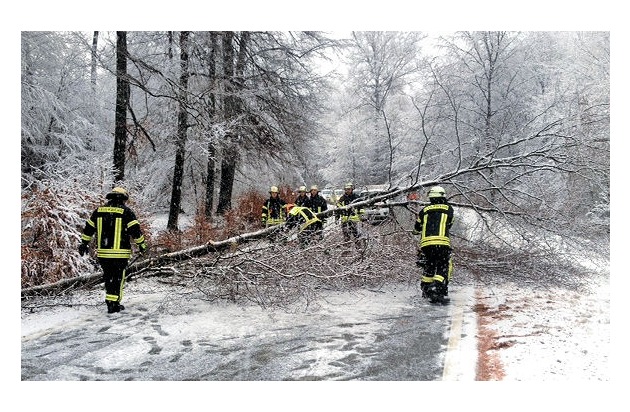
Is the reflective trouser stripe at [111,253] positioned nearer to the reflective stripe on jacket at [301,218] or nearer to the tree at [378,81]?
the reflective stripe on jacket at [301,218]

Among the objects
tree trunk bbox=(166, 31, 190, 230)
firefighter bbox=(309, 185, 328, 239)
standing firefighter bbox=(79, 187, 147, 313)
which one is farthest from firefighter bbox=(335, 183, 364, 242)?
tree trunk bbox=(166, 31, 190, 230)

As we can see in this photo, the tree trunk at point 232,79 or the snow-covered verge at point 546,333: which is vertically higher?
the tree trunk at point 232,79

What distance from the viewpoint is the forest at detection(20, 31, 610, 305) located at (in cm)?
602

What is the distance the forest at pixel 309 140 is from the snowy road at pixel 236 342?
1.85 ft

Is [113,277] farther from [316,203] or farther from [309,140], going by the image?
[309,140]

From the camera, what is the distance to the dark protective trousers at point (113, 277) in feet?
17.2

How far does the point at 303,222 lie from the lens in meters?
6.74

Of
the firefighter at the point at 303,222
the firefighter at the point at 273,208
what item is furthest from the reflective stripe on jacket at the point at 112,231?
the firefighter at the point at 273,208

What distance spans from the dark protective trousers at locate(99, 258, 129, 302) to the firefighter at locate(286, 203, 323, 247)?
2.21 m

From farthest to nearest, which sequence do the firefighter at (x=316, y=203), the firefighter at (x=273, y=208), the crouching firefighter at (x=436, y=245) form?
the firefighter at (x=273, y=208) < the firefighter at (x=316, y=203) < the crouching firefighter at (x=436, y=245)

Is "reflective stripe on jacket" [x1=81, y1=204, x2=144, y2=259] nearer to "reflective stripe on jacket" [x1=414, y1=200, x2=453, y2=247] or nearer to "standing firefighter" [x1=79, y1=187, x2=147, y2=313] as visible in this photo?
"standing firefighter" [x1=79, y1=187, x2=147, y2=313]

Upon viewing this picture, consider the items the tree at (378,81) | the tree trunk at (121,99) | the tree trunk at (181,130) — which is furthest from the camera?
the tree at (378,81)

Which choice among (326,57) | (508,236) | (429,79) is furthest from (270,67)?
(508,236)

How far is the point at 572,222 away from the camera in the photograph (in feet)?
21.1
